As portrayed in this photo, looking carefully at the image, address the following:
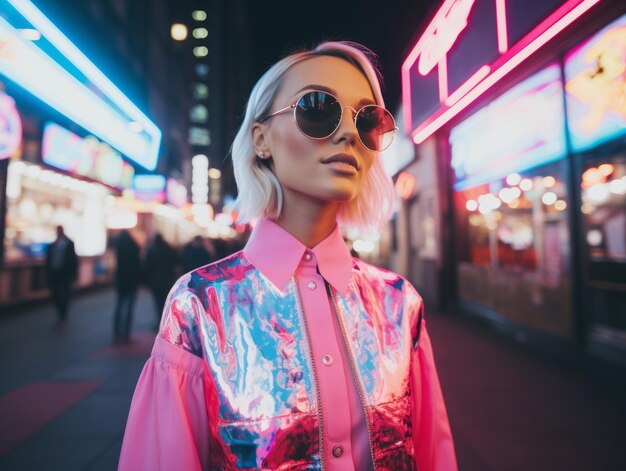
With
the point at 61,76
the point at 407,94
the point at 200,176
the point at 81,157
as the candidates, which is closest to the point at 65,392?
the point at 61,76

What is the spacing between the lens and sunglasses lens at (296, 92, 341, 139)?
1.06m

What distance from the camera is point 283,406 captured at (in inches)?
37.1

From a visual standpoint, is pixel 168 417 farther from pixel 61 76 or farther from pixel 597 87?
pixel 597 87

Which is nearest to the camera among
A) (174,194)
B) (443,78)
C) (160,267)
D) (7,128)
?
(443,78)

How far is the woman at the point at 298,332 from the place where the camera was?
36.7 inches

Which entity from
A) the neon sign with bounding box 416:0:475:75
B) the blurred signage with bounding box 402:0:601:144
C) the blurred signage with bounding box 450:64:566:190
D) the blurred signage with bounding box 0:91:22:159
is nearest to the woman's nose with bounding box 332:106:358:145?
the blurred signage with bounding box 402:0:601:144

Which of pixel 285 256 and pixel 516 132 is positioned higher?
pixel 516 132

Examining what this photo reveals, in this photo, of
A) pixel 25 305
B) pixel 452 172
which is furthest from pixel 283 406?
pixel 25 305

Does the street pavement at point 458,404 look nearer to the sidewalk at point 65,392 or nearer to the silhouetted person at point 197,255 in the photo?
the sidewalk at point 65,392

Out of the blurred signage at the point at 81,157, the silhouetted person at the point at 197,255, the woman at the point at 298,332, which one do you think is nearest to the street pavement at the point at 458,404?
the silhouetted person at the point at 197,255

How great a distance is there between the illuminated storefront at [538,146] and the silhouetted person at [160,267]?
15.7 feet

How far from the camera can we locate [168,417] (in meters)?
0.90

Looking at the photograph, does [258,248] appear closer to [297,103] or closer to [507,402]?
[297,103]

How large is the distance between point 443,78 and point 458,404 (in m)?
3.18
